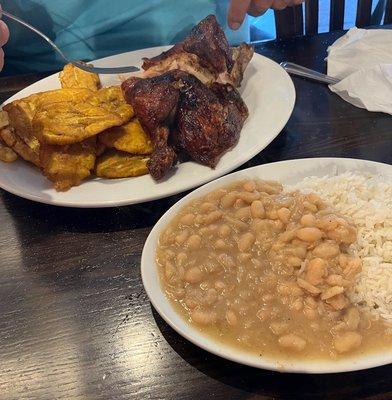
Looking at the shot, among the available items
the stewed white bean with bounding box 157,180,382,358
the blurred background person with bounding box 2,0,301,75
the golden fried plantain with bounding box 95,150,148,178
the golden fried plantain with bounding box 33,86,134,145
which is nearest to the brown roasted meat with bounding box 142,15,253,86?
the golden fried plantain with bounding box 33,86,134,145

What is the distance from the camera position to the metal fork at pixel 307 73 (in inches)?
77.9

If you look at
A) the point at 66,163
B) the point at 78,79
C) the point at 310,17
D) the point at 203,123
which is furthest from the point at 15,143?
the point at 310,17

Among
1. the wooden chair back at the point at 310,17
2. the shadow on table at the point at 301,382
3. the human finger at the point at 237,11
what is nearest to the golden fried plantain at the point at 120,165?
the shadow on table at the point at 301,382

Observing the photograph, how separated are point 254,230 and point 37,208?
2.27 ft

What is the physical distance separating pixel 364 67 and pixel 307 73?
0.21 metres

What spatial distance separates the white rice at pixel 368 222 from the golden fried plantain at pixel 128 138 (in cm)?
48

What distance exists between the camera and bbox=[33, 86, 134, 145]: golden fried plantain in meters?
1.49

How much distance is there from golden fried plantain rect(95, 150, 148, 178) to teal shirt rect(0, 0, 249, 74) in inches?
37.1

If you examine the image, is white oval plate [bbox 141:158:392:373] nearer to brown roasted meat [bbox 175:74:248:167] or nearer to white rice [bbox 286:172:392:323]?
white rice [bbox 286:172:392:323]

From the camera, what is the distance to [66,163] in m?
1.51

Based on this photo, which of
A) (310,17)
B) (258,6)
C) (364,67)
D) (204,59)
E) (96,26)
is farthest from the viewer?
(310,17)

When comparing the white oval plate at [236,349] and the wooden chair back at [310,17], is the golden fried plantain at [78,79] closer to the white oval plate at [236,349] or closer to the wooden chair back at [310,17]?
the white oval plate at [236,349]

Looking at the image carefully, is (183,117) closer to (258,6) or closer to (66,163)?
(66,163)

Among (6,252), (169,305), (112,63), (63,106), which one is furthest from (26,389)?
(112,63)
